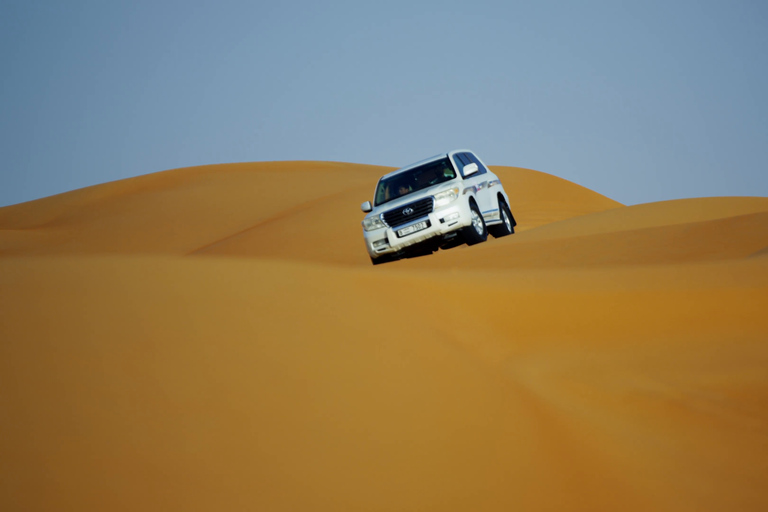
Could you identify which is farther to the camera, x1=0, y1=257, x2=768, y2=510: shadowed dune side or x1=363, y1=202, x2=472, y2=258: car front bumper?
x1=363, y1=202, x2=472, y2=258: car front bumper

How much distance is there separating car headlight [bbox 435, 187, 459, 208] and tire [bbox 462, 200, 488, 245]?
1.47 feet

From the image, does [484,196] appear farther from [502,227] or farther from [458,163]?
[502,227]

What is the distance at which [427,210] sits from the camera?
10469mm

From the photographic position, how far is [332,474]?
2.76 meters

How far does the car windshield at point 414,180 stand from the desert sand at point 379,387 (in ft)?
15.6

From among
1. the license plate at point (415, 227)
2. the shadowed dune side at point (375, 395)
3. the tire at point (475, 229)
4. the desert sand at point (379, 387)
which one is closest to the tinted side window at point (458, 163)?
the tire at point (475, 229)

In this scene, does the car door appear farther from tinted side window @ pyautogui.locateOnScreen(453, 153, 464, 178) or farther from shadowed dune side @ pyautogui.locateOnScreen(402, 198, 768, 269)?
shadowed dune side @ pyautogui.locateOnScreen(402, 198, 768, 269)

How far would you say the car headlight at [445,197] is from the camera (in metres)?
10.4

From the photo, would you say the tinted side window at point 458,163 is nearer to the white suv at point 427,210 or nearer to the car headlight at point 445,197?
the white suv at point 427,210

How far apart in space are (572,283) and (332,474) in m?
3.73

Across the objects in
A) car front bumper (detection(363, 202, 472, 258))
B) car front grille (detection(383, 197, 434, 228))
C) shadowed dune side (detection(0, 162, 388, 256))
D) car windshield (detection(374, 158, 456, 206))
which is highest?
shadowed dune side (detection(0, 162, 388, 256))

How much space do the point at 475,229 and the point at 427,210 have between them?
3.42 ft

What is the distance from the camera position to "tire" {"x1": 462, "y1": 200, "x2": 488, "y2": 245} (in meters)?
10.8

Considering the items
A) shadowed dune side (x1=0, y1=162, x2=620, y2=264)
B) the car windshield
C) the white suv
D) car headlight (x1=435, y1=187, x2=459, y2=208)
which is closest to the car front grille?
the white suv
